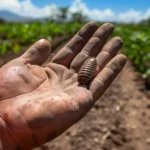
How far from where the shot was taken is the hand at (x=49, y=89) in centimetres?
249

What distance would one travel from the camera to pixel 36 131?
2.48m

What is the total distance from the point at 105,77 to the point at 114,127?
5.93 ft

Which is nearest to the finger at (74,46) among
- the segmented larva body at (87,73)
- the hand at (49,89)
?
the hand at (49,89)

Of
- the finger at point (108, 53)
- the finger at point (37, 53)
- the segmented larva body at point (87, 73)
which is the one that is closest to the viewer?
the segmented larva body at point (87, 73)

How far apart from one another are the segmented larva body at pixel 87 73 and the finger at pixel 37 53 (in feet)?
1.29

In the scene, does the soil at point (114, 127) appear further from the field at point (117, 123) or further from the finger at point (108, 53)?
the finger at point (108, 53)

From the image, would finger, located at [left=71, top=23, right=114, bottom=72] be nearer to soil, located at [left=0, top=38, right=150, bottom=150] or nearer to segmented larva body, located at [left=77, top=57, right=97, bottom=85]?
segmented larva body, located at [left=77, top=57, right=97, bottom=85]

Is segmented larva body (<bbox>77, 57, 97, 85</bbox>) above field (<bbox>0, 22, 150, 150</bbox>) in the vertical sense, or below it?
above

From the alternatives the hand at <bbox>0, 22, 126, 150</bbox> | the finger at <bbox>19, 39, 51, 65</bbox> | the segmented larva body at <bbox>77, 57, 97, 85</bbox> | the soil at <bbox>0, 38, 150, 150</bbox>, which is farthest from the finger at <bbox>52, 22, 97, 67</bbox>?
the soil at <bbox>0, 38, 150, 150</bbox>

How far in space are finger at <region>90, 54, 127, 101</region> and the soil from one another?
1304mm

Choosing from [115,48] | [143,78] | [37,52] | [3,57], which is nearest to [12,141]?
[37,52]

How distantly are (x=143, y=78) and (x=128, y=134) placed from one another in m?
3.08

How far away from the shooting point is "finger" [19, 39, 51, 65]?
3146mm

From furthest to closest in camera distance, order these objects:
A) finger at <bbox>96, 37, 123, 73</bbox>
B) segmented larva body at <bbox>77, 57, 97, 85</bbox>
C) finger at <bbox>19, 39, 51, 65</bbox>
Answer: finger at <bbox>96, 37, 123, 73</bbox> → finger at <bbox>19, 39, 51, 65</bbox> → segmented larva body at <bbox>77, 57, 97, 85</bbox>
